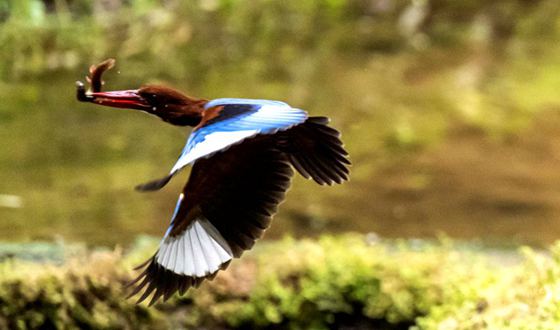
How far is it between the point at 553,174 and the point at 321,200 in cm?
124

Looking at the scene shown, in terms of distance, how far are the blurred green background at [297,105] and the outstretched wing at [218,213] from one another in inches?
59.0

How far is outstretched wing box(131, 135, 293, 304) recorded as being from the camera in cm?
162

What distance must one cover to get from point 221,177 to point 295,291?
92 cm

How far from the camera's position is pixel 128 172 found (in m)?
4.15

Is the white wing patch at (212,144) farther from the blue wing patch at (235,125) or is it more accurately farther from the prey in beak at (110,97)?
the prey in beak at (110,97)

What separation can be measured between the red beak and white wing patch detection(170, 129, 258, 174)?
214 mm

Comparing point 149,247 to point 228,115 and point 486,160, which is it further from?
point 486,160

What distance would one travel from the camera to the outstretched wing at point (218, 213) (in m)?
1.62

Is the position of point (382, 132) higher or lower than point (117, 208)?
higher

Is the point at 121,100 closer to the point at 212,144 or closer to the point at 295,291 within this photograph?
the point at 212,144

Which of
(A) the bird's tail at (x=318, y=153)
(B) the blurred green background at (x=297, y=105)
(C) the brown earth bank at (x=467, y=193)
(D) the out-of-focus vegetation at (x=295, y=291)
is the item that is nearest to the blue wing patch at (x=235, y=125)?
(A) the bird's tail at (x=318, y=153)

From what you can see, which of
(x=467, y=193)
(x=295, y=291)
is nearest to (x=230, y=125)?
(x=295, y=291)

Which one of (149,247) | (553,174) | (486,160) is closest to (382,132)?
(486,160)

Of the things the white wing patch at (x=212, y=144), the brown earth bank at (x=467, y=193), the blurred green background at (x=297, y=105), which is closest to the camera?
the white wing patch at (x=212, y=144)
